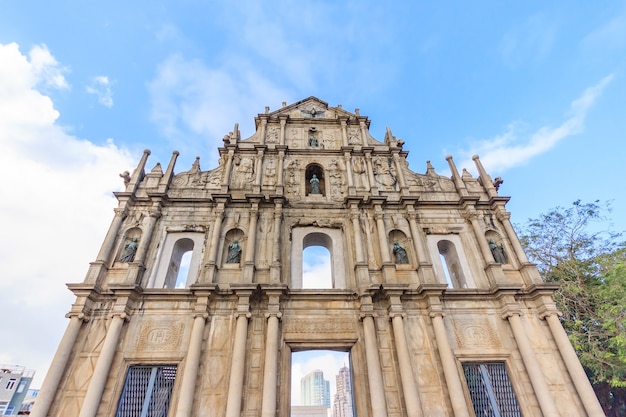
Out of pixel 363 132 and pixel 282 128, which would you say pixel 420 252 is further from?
pixel 282 128

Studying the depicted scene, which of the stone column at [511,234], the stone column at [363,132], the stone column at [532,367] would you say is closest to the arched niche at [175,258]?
the stone column at [363,132]

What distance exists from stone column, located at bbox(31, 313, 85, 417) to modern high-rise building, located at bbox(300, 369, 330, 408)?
7585 cm

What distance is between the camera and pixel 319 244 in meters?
13.7

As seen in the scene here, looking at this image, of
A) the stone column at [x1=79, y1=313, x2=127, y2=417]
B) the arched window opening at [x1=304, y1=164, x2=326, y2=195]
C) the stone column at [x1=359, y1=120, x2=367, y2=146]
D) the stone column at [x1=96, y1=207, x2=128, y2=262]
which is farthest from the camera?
the stone column at [x1=359, y1=120, x2=367, y2=146]

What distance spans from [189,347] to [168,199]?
6.16m

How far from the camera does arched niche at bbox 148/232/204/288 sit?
11.5 metres

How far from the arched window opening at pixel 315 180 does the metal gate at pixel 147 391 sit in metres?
8.38

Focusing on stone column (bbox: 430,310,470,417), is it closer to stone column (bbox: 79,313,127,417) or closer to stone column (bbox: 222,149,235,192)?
stone column (bbox: 222,149,235,192)

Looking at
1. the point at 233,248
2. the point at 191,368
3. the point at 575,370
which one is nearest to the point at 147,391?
the point at 191,368

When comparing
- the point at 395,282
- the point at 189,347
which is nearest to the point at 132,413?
the point at 189,347

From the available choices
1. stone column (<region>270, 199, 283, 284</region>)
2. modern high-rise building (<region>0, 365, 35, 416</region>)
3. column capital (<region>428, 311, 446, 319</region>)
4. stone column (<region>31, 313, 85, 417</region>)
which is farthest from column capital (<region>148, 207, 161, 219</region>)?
modern high-rise building (<region>0, 365, 35, 416</region>)

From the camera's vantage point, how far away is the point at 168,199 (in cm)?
1327

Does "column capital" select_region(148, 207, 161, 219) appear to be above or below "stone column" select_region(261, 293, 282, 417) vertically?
above

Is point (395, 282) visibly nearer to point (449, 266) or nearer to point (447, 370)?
point (447, 370)
